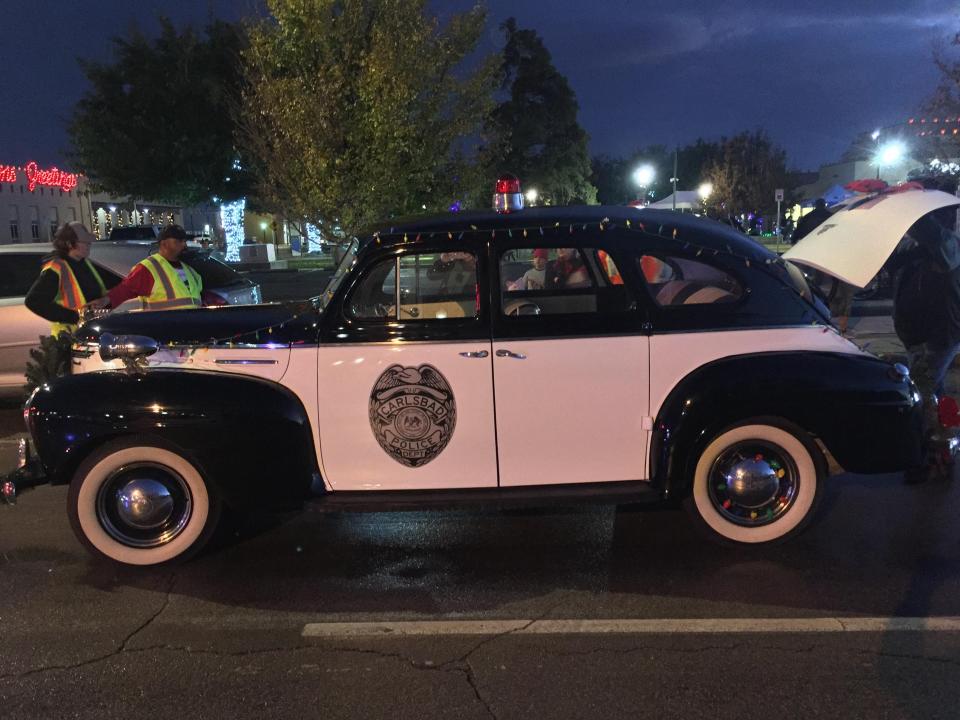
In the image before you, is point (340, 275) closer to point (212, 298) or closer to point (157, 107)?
point (212, 298)

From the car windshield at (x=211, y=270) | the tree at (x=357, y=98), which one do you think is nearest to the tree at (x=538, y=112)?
the tree at (x=357, y=98)

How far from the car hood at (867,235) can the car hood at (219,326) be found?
3.04 meters

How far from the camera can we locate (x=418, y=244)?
4.05 meters

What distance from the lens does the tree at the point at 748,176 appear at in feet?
144

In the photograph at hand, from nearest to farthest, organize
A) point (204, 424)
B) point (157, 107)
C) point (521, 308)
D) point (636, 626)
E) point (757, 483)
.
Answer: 1. point (636, 626)
2. point (204, 424)
3. point (521, 308)
4. point (757, 483)
5. point (157, 107)

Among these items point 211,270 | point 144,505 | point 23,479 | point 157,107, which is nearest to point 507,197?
point 144,505

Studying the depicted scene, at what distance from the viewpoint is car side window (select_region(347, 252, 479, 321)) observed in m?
4.04

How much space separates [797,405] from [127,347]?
3446 mm

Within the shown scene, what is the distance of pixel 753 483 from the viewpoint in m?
4.14

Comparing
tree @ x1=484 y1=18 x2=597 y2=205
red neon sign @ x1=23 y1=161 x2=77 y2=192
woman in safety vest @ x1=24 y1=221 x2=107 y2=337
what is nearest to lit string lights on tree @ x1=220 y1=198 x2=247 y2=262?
red neon sign @ x1=23 y1=161 x2=77 y2=192

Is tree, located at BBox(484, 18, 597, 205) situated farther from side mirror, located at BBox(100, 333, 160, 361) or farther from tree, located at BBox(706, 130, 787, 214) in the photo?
side mirror, located at BBox(100, 333, 160, 361)

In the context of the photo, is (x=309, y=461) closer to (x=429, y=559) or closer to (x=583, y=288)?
(x=429, y=559)

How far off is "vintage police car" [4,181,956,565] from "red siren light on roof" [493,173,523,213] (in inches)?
15.3

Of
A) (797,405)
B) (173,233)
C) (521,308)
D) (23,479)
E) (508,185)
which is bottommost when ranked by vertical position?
(23,479)
